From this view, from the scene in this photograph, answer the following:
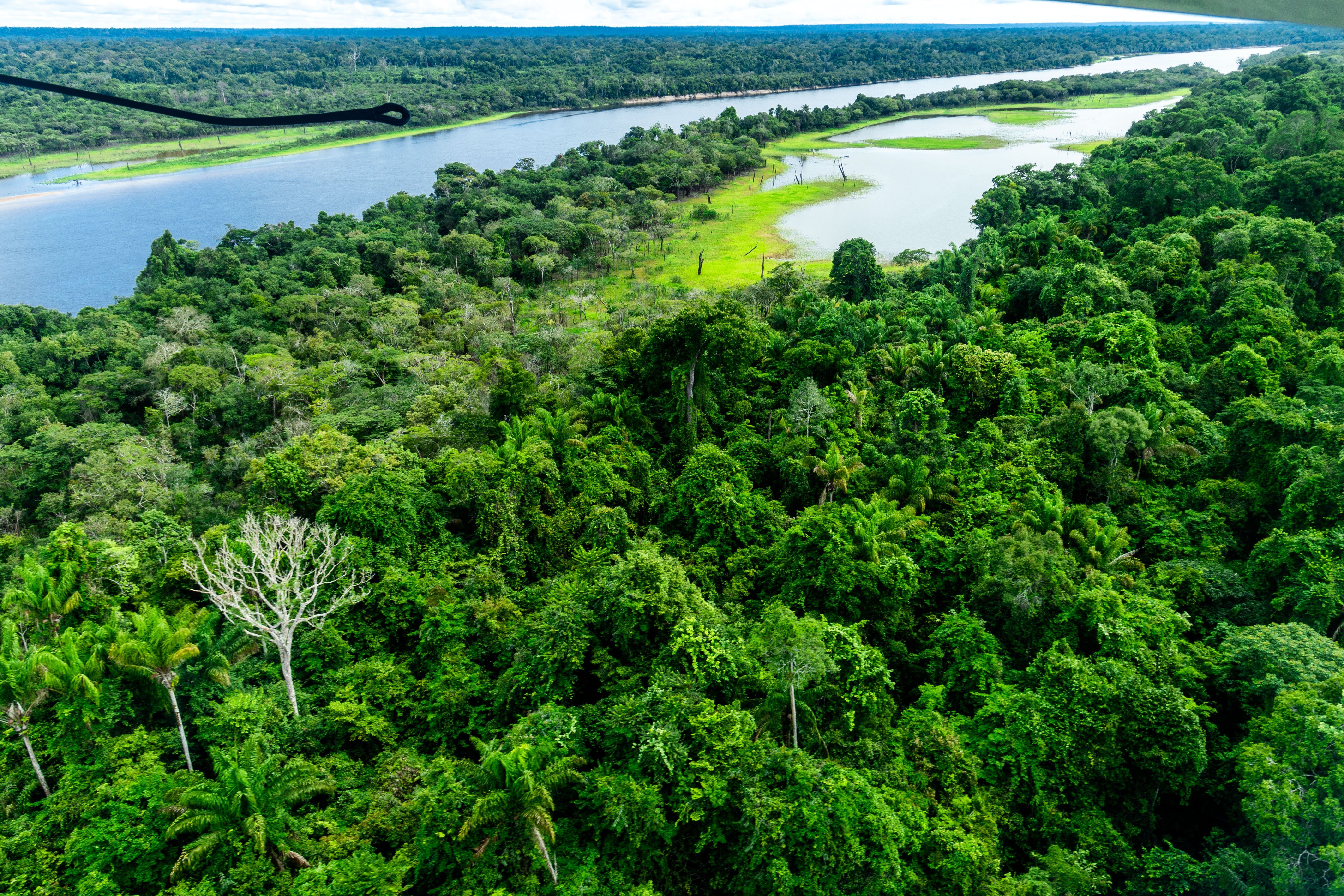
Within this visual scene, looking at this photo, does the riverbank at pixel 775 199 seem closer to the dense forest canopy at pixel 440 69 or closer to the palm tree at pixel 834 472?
the palm tree at pixel 834 472

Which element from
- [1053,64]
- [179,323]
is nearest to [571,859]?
[179,323]

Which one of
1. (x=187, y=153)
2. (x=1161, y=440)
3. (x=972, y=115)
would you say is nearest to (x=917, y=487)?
(x=1161, y=440)

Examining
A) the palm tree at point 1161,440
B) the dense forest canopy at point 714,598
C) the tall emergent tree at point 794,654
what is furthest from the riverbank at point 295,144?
the tall emergent tree at point 794,654

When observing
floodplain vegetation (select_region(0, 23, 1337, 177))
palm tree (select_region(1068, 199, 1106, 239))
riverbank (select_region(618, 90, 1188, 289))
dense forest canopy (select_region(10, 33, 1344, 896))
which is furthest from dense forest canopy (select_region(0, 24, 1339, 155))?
dense forest canopy (select_region(10, 33, 1344, 896))

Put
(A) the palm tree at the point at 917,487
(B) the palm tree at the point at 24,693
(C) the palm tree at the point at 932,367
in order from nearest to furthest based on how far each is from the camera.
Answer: (B) the palm tree at the point at 24,693 < (A) the palm tree at the point at 917,487 < (C) the palm tree at the point at 932,367

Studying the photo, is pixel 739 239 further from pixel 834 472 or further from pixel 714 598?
pixel 714 598
